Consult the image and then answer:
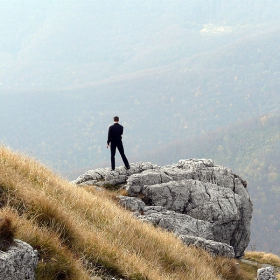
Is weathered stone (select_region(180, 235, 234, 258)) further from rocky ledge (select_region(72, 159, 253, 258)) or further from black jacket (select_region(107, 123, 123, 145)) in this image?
black jacket (select_region(107, 123, 123, 145))

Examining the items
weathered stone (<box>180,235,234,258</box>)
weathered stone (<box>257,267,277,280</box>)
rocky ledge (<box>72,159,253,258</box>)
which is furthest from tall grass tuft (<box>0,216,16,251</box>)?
rocky ledge (<box>72,159,253,258</box>)

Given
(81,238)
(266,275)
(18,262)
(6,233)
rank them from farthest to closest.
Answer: (266,275)
(81,238)
(6,233)
(18,262)

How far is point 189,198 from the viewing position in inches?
798

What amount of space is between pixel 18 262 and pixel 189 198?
51.0ft

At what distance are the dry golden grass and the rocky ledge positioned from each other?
501 centimetres

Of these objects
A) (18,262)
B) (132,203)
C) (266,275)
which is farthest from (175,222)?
(18,262)

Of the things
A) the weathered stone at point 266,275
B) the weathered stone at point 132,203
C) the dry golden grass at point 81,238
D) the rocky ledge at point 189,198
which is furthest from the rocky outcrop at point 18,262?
the weathered stone at point 132,203

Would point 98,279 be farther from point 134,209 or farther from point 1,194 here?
point 134,209

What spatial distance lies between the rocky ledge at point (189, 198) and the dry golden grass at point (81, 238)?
197 inches

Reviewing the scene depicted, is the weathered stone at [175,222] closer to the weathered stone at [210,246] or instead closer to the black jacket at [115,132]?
the weathered stone at [210,246]

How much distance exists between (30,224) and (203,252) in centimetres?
729

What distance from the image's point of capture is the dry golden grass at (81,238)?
21.1 ft

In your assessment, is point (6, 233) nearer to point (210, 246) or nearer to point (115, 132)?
point (210, 246)

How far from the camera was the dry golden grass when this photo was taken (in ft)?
21.1
